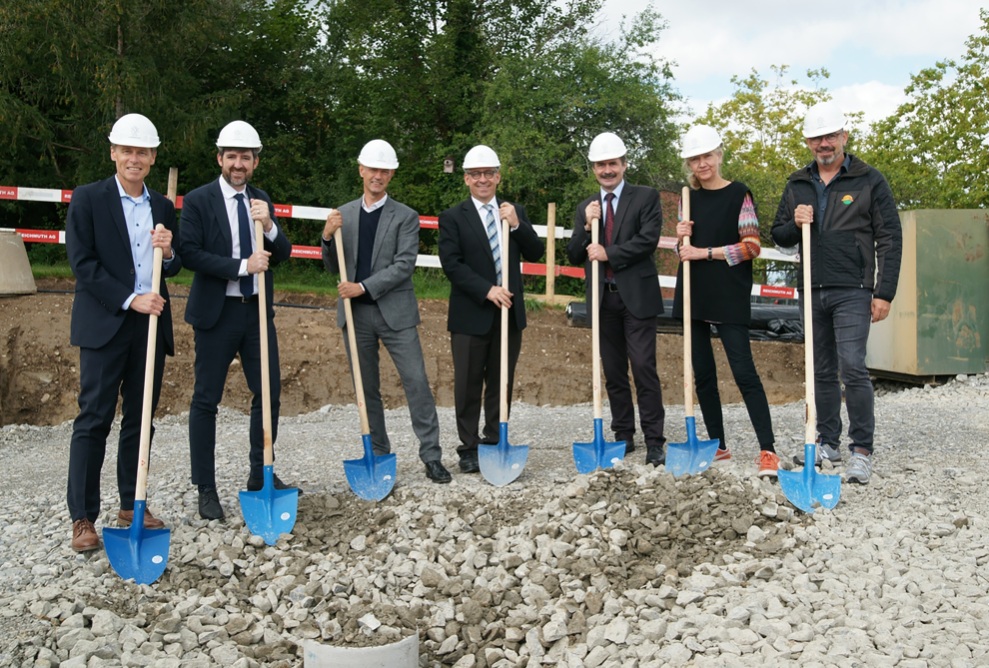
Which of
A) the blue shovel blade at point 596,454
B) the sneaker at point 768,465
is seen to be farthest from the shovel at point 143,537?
the sneaker at point 768,465

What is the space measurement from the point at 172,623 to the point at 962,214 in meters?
9.71

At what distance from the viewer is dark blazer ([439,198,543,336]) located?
6406 mm

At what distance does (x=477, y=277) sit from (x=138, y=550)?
8.75ft

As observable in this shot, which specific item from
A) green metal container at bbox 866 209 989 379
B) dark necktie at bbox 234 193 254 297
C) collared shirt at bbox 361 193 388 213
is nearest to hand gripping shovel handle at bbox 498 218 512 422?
collared shirt at bbox 361 193 388 213

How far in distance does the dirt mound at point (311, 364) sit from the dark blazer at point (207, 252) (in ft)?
20.9

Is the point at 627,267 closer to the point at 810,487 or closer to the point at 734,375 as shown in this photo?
the point at 734,375

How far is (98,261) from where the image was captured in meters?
5.12

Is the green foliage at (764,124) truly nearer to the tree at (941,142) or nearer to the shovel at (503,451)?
the tree at (941,142)

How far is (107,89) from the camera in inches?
550

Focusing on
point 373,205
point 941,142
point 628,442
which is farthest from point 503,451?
point 941,142

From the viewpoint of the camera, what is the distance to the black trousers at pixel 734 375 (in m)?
6.07

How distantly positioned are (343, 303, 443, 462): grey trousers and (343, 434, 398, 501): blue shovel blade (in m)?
0.30

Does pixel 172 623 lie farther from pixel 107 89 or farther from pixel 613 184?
pixel 107 89

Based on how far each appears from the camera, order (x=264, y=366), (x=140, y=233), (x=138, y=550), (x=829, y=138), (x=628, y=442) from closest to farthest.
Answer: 1. (x=138, y=550)
2. (x=140, y=233)
3. (x=264, y=366)
4. (x=829, y=138)
5. (x=628, y=442)
